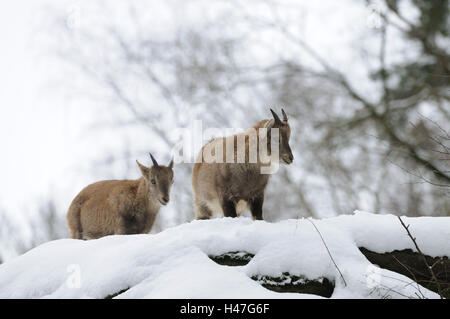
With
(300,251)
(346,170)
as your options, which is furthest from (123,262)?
(346,170)

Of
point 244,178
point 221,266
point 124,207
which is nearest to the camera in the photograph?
point 221,266

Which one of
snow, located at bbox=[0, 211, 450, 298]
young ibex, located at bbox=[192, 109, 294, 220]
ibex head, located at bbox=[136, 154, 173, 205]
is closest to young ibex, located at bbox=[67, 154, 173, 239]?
ibex head, located at bbox=[136, 154, 173, 205]

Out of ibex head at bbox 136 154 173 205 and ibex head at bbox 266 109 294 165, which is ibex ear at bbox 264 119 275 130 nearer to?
ibex head at bbox 266 109 294 165

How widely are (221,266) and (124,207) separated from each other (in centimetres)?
400

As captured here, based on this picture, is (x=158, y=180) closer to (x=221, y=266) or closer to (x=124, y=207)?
(x=124, y=207)

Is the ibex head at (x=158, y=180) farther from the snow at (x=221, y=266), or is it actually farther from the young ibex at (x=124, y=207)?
the snow at (x=221, y=266)

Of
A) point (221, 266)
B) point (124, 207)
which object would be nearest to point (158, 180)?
point (124, 207)

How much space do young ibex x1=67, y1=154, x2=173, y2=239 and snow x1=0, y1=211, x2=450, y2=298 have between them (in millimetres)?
2615

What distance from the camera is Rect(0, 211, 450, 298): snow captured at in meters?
4.17

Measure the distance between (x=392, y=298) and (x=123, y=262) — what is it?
2369mm

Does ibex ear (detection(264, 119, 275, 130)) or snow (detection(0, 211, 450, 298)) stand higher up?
ibex ear (detection(264, 119, 275, 130))

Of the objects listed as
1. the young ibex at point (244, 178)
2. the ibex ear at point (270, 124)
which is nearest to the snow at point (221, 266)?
the young ibex at point (244, 178)

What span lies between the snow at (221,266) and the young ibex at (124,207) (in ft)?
8.58

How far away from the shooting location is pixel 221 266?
4.53 meters
